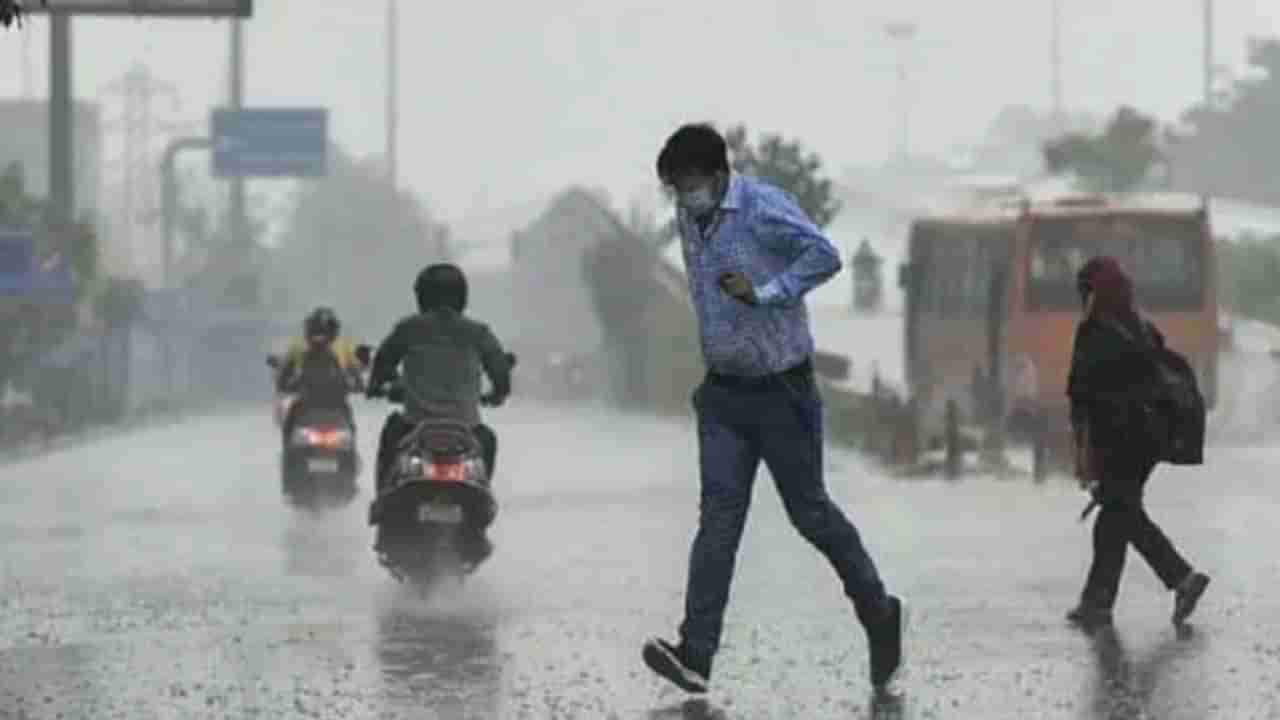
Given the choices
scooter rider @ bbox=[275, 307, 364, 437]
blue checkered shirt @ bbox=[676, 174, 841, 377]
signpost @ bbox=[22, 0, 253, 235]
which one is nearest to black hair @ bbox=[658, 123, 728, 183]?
blue checkered shirt @ bbox=[676, 174, 841, 377]

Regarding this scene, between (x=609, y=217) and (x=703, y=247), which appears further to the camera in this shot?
(x=609, y=217)

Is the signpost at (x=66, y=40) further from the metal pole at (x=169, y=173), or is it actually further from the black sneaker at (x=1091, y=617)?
the black sneaker at (x=1091, y=617)

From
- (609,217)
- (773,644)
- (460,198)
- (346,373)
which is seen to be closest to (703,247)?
(773,644)

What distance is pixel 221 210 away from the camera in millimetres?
127188

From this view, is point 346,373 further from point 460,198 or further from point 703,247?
point 460,198

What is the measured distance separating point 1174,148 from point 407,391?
97.2 metres

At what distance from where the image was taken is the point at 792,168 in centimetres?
5125

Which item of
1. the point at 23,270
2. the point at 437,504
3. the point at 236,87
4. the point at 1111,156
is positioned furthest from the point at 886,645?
the point at 236,87

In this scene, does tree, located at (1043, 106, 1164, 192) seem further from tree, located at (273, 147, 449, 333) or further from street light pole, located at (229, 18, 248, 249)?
tree, located at (273, 147, 449, 333)

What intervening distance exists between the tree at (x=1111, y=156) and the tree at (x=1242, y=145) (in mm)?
44203

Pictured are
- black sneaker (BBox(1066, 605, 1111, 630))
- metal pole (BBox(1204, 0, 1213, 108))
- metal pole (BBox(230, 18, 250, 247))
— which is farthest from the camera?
metal pole (BBox(1204, 0, 1213, 108))

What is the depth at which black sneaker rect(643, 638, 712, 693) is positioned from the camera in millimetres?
9469

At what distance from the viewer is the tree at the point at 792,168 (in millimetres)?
50688

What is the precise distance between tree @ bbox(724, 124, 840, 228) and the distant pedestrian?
134 feet
